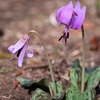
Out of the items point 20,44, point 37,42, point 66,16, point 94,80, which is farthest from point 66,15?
point 37,42

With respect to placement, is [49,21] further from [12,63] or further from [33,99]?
[33,99]

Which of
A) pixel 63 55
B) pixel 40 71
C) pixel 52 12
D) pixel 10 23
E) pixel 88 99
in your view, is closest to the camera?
pixel 88 99

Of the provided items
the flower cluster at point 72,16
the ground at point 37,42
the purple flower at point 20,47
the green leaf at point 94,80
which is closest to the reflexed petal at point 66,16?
the flower cluster at point 72,16

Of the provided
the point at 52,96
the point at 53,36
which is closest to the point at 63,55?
the point at 53,36

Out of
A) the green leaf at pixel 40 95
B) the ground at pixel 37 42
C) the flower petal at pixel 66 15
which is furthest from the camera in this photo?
the ground at pixel 37 42

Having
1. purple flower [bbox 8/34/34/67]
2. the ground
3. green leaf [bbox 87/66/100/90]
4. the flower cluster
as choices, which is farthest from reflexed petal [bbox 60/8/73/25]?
the ground

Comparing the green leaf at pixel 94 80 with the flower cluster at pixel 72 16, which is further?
the green leaf at pixel 94 80

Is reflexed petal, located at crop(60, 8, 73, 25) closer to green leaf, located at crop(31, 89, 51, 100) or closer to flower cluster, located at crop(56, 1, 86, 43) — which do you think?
flower cluster, located at crop(56, 1, 86, 43)

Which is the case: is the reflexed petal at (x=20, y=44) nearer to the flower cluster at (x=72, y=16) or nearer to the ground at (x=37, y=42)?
the flower cluster at (x=72, y=16)

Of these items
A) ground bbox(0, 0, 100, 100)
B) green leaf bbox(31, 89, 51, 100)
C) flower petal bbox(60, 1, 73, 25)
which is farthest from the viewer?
ground bbox(0, 0, 100, 100)
